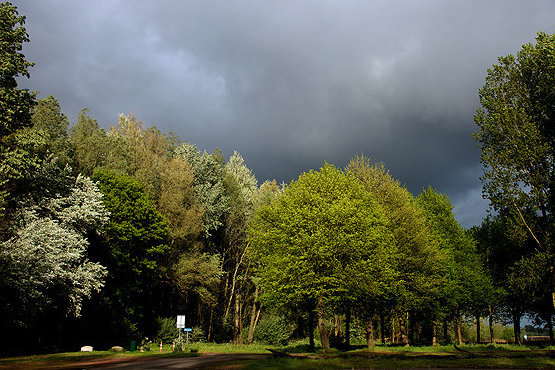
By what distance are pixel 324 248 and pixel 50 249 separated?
2218cm

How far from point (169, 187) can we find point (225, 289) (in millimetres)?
21848

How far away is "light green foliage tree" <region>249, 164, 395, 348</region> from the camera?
3344 cm

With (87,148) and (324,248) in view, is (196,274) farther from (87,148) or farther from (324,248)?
(324,248)

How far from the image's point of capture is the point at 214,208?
56125mm

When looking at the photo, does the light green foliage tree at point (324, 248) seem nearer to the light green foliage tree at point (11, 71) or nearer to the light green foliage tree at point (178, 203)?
the light green foliage tree at point (178, 203)

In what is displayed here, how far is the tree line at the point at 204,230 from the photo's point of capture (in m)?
31.3

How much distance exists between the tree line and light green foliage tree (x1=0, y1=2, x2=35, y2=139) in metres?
0.09

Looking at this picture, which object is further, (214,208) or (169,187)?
(214,208)

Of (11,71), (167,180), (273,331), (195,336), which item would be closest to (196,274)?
(195,336)

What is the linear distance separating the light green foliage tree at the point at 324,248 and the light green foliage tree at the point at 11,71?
73.5 feet

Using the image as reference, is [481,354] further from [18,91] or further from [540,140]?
[18,91]

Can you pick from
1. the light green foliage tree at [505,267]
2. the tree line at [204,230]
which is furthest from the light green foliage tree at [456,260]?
the light green foliage tree at [505,267]

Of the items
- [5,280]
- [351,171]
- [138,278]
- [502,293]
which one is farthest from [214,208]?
[502,293]

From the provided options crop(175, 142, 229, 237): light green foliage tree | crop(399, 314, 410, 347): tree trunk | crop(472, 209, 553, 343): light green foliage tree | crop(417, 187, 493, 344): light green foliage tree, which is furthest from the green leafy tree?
crop(472, 209, 553, 343): light green foliage tree
